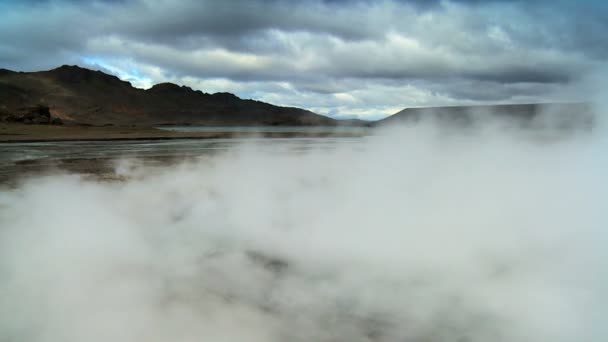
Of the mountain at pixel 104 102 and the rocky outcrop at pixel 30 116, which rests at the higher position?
the mountain at pixel 104 102

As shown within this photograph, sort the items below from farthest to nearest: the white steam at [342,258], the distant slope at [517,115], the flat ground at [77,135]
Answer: the flat ground at [77,135] → the distant slope at [517,115] → the white steam at [342,258]

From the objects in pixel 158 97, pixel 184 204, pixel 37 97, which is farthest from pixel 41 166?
pixel 158 97

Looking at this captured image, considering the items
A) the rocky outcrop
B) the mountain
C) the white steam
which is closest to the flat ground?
the rocky outcrop

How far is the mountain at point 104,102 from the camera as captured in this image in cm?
13162

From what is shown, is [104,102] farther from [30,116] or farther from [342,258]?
[342,258]

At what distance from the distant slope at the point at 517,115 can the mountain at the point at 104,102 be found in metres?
→ 118

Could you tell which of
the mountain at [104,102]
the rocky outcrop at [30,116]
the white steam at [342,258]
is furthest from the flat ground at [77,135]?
the mountain at [104,102]

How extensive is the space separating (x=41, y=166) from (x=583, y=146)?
1686 cm

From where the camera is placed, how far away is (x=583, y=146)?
680 centimetres

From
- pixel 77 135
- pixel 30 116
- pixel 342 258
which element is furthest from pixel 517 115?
pixel 30 116

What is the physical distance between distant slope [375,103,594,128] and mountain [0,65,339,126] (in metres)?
118

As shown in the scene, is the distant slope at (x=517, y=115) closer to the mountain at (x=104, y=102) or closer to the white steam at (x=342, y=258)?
the white steam at (x=342, y=258)

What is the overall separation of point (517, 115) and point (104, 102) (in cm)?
17144

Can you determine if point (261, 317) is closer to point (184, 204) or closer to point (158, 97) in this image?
point (184, 204)
